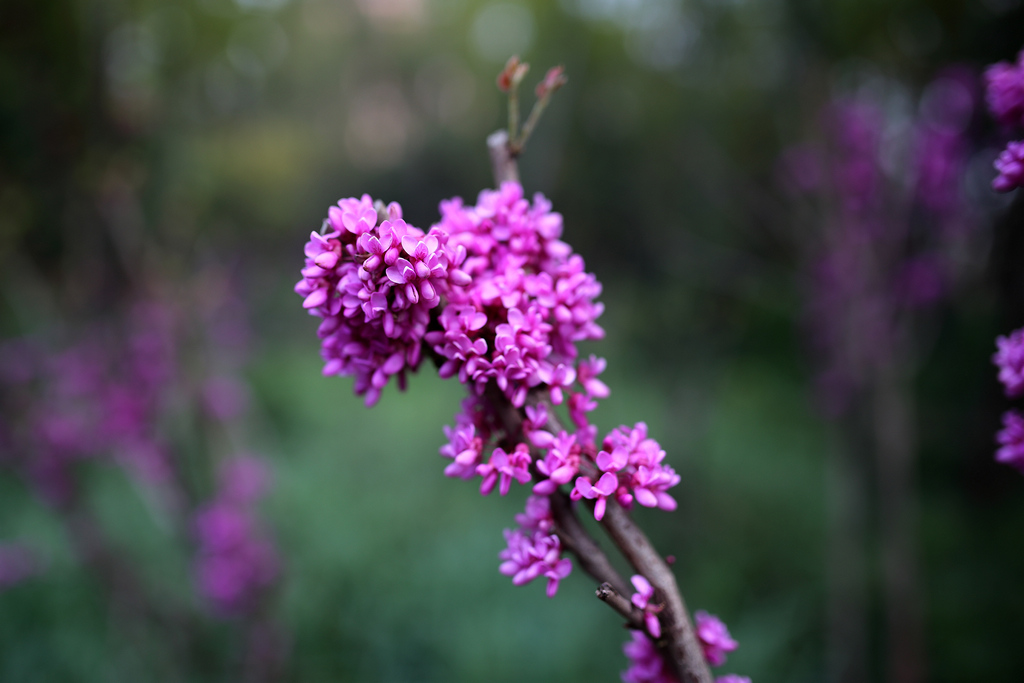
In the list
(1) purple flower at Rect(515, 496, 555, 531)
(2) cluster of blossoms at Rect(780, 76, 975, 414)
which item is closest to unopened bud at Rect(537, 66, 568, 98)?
(1) purple flower at Rect(515, 496, 555, 531)

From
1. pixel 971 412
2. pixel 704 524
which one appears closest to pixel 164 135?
pixel 704 524

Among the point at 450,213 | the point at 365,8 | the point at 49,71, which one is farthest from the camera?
the point at 365,8

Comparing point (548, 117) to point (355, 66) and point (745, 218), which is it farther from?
point (355, 66)

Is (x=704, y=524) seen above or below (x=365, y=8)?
below

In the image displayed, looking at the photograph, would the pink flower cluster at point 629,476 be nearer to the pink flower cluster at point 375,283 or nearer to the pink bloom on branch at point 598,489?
the pink bloom on branch at point 598,489

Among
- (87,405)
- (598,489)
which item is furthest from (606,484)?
(87,405)

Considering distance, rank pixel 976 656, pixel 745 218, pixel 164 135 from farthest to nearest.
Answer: pixel 745 218 < pixel 164 135 < pixel 976 656
